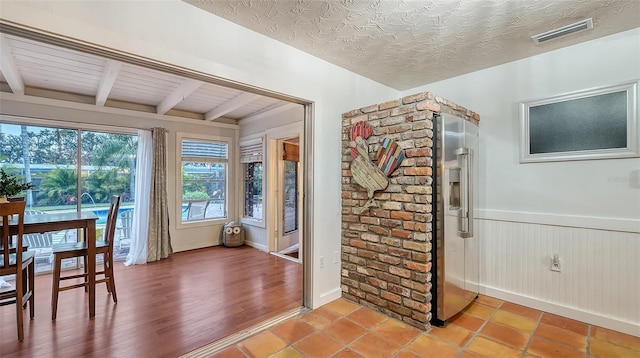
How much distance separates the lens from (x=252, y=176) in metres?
5.44

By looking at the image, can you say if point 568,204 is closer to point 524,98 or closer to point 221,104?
point 524,98

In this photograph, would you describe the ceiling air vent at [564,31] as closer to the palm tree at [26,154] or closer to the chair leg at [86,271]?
the chair leg at [86,271]

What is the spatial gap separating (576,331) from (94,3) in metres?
4.07

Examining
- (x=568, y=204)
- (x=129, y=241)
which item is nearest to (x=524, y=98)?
(x=568, y=204)

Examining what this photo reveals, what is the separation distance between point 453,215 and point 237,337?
6.80ft

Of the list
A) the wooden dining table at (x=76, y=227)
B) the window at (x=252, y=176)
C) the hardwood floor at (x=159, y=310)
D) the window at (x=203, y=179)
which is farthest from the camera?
the window at (x=252, y=176)

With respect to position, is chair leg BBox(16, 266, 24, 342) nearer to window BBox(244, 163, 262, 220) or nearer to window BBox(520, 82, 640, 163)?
window BBox(244, 163, 262, 220)

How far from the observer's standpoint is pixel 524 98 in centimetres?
270

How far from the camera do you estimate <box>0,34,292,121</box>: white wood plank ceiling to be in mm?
2664

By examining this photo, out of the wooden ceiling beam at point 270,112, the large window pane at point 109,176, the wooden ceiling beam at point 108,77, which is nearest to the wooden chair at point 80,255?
the wooden ceiling beam at point 108,77

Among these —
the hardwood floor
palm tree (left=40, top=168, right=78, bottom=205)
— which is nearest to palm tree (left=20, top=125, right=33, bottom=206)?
palm tree (left=40, top=168, right=78, bottom=205)

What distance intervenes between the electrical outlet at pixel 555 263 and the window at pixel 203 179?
4.97 m

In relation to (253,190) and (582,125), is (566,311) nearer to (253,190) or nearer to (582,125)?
(582,125)

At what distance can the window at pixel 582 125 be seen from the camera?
220 centimetres
